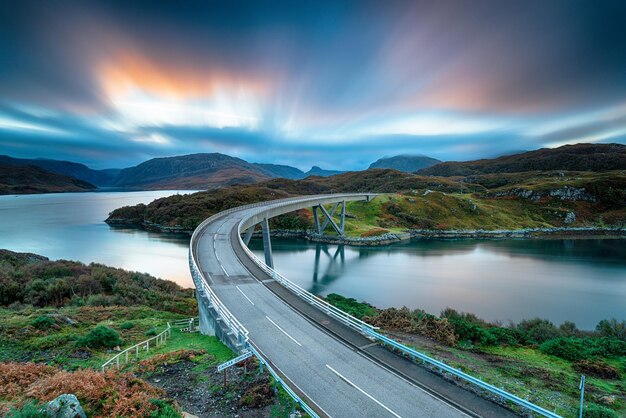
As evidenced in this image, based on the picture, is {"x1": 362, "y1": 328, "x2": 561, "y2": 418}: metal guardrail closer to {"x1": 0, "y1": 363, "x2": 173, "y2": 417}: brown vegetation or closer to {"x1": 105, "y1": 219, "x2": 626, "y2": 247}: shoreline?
{"x1": 0, "y1": 363, "x2": 173, "y2": 417}: brown vegetation

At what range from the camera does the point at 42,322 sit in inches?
773

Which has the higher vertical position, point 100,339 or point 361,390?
point 361,390

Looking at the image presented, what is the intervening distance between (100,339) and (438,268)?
4868 centimetres

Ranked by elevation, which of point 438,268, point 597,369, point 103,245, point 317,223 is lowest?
point 438,268

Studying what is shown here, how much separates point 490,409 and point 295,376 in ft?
26.4

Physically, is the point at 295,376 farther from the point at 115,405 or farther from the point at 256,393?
the point at 115,405

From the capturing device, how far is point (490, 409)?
11.4m

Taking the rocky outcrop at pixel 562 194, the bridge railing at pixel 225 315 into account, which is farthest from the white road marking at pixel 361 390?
the rocky outcrop at pixel 562 194

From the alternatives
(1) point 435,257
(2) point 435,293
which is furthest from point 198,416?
(1) point 435,257

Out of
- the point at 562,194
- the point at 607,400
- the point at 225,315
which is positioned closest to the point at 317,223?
the point at 225,315

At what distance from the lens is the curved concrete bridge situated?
11805 millimetres

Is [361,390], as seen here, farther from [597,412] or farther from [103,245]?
[103,245]

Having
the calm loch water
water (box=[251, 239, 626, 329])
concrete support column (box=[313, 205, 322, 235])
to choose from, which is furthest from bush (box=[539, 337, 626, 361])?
concrete support column (box=[313, 205, 322, 235])

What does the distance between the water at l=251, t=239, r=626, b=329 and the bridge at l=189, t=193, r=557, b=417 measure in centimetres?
1708
